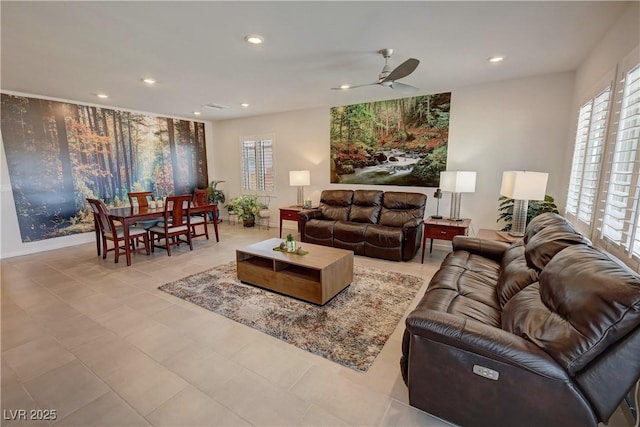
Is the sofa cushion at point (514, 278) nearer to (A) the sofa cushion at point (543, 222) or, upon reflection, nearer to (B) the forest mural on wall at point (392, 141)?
(A) the sofa cushion at point (543, 222)

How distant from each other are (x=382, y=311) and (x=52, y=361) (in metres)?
2.70

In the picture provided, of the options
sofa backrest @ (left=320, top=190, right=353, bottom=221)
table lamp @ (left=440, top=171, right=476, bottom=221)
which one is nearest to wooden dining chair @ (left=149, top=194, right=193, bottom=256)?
sofa backrest @ (left=320, top=190, right=353, bottom=221)

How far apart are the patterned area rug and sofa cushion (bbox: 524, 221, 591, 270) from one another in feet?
4.02

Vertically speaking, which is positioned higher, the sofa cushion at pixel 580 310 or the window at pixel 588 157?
the window at pixel 588 157

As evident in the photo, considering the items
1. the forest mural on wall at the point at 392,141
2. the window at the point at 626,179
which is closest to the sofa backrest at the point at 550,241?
the window at the point at 626,179

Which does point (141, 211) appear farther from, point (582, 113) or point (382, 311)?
point (582, 113)

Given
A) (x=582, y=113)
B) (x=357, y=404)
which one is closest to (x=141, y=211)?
(x=357, y=404)

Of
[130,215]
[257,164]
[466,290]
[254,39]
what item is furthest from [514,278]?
[257,164]

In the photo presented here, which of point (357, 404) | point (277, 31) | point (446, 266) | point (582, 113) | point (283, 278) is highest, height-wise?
point (277, 31)

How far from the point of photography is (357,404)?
5.75 ft

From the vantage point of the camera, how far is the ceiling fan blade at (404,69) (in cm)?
251

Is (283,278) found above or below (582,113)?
below

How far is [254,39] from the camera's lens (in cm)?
267

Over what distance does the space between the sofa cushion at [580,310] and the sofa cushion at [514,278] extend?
38 centimetres
